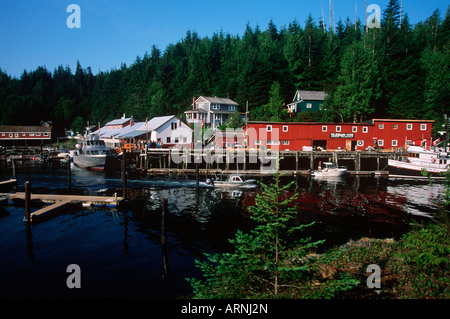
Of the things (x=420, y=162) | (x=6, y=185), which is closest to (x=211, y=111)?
(x=420, y=162)

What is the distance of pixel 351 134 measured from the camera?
59500 mm

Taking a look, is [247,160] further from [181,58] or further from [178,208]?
[181,58]

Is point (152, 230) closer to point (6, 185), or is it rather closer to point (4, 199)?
point (4, 199)

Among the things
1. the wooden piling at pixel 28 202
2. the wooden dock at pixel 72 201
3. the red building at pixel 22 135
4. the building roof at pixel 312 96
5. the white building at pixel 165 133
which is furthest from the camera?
the red building at pixel 22 135

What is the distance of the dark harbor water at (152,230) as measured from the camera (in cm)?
1495

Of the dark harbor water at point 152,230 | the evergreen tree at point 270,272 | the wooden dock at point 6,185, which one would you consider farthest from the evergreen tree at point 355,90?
the evergreen tree at point 270,272

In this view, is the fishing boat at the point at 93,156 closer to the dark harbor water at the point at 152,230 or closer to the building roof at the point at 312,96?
the dark harbor water at the point at 152,230

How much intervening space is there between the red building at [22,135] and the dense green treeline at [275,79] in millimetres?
29579

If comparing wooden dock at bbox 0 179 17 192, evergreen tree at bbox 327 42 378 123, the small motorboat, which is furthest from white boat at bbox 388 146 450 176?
wooden dock at bbox 0 179 17 192
